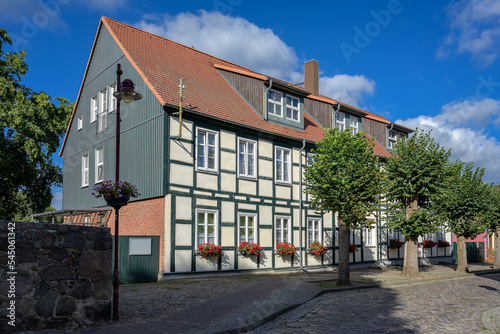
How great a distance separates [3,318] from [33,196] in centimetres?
2722

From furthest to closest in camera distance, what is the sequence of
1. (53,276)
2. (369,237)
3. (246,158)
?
(369,237) → (246,158) → (53,276)

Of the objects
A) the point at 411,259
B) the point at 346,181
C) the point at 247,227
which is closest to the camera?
the point at 346,181

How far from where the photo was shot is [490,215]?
25.9 m

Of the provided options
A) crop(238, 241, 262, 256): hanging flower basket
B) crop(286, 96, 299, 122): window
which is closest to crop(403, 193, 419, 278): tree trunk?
crop(238, 241, 262, 256): hanging flower basket

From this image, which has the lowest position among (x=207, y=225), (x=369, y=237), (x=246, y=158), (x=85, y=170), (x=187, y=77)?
(x=369, y=237)

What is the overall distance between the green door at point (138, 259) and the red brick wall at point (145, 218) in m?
0.30

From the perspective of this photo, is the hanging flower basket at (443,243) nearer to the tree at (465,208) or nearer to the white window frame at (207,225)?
the tree at (465,208)

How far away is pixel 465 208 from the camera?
2502cm

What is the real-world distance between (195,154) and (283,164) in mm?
5610

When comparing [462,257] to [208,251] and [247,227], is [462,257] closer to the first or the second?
[247,227]

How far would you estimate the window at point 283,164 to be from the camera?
2334 centimetres

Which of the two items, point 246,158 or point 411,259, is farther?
point 246,158

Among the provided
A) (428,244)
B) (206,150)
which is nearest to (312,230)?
(206,150)

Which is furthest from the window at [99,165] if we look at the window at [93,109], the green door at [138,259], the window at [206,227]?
the green door at [138,259]
